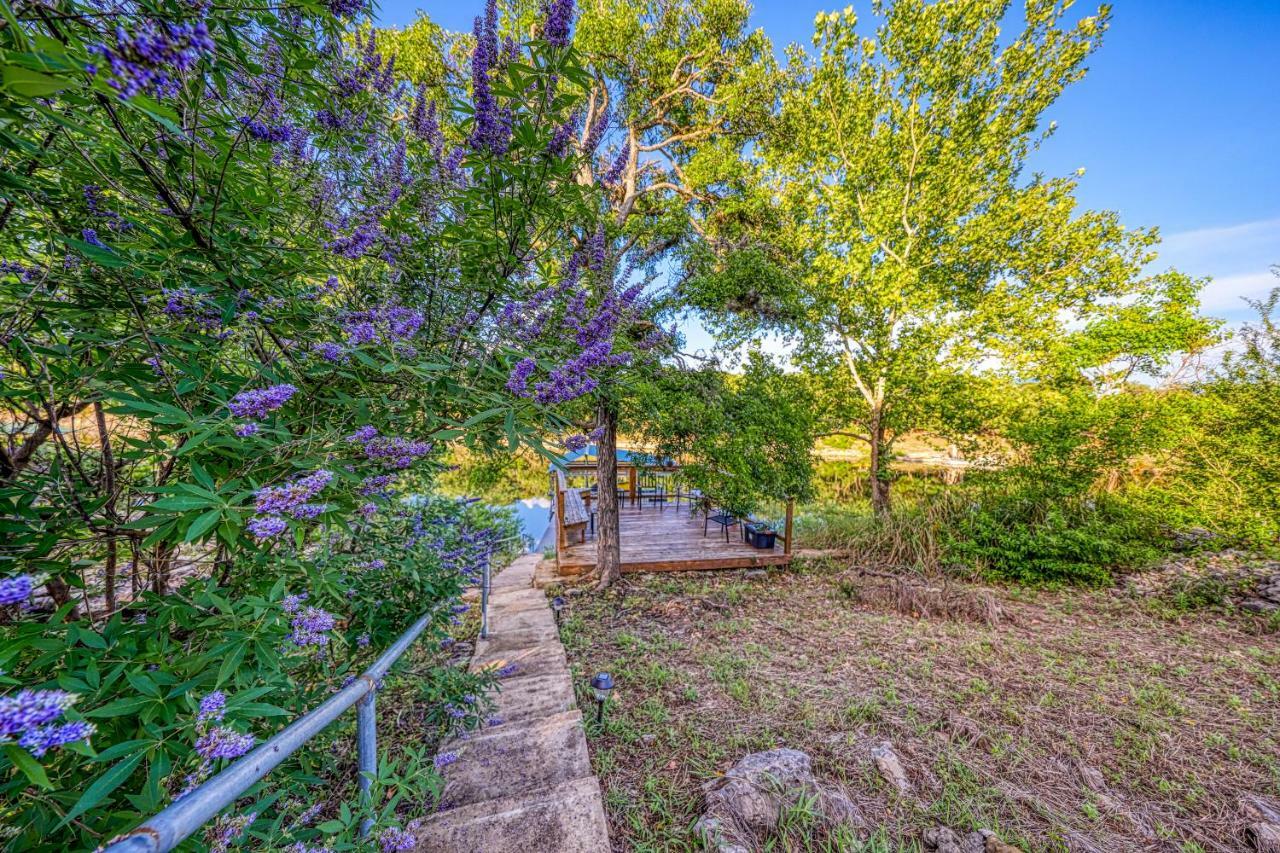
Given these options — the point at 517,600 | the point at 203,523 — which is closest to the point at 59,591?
the point at 203,523

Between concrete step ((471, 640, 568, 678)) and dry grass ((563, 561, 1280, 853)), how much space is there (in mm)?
377

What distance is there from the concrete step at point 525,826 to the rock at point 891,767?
1640 mm

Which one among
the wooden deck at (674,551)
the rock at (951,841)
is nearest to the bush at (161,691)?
the rock at (951,841)

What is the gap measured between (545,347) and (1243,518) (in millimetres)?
8649

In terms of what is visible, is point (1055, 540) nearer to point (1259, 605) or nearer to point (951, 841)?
point (1259, 605)

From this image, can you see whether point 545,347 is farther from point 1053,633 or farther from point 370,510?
point 1053,633

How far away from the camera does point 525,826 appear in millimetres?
1543

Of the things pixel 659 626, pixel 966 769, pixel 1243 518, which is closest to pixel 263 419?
pixel 966 769

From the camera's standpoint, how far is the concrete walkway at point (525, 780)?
150 centimetres

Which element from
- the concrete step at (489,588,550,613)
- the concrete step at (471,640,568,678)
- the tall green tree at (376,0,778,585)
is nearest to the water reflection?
the concrete step at (489,588,550,613)

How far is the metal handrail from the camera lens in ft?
1.80

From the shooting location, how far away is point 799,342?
648 cm

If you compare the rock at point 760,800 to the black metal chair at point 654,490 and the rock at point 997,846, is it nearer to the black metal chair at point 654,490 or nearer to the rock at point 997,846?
the rock at point 997,846

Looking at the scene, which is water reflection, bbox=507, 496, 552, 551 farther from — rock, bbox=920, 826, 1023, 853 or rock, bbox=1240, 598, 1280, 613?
rock, bbox=1240, 598, 1280, 613
